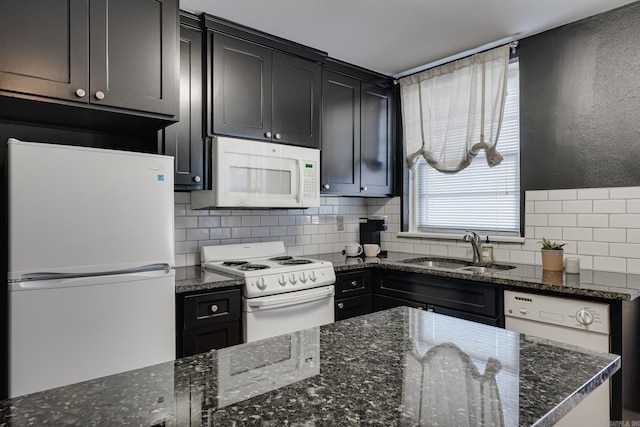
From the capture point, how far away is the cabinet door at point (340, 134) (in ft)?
10.4

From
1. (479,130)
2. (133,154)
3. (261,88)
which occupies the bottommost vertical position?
(133,154)

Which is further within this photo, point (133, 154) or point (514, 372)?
point (133, 154)

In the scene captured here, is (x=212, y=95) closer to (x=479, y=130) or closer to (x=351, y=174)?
(x=351, y=174)

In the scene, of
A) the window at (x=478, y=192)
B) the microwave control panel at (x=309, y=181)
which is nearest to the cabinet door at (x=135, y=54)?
the microwave control panel at (x=309, y=181)

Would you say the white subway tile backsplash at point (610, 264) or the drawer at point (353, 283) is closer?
the white subway tile backsplash at point (610, 264)

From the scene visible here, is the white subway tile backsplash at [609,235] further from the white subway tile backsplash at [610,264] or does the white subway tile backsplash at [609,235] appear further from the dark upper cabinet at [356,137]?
the dark upper cabinet at [356,137]

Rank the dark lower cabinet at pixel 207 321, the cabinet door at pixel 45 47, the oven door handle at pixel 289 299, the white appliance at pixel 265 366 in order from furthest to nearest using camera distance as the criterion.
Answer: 1. the oven door handle at pixel 289 299
2. the dark lower cabinet at pixel 207 321
3. the cabinet door at pixel 45 47
4. the white appliance at pixel 265 366

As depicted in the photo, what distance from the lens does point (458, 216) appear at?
3.32m

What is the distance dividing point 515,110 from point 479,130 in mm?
271

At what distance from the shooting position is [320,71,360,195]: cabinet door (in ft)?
10.4

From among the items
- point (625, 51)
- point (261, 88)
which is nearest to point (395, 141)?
point (261, 88)

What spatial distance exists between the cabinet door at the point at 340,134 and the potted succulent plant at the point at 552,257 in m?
1.47

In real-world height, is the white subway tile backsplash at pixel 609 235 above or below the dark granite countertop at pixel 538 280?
above

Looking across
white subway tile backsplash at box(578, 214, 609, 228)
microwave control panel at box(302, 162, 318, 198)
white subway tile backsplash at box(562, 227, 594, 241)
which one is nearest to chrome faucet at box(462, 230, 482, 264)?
white subway tile backsplash at box(562, 227, 594, 241)
